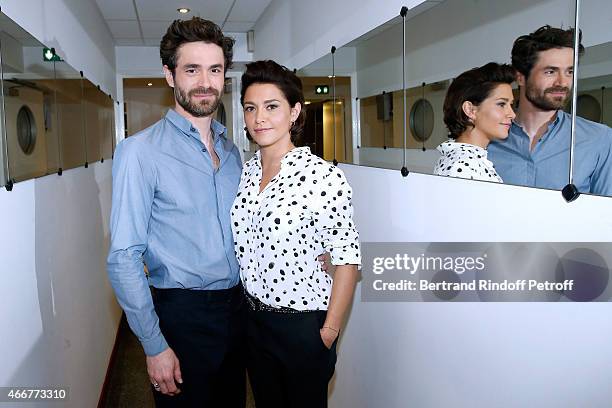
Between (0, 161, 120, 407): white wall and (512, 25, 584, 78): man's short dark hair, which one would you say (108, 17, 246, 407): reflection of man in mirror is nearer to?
(0, 161, 120, 407): white wall

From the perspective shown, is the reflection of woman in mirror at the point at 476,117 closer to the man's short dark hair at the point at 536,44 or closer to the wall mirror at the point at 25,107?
the man's short dark hair at the point at 536,44

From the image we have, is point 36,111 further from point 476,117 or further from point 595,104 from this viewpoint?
point 595,104

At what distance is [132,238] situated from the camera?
5.51 ft

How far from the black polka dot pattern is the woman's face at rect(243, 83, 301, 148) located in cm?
56

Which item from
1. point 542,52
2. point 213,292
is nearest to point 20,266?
point 213,292

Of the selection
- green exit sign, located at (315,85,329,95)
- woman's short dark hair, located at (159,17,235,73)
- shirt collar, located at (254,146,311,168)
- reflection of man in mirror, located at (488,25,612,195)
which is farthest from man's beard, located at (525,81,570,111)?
green exit sign, located at (315,85,329,95)

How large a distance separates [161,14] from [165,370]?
4.14 metres

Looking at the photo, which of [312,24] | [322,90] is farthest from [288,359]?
[312,24]

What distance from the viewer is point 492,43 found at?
52.4 inches

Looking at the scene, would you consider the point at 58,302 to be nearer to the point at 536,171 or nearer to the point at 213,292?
the point at 213,292

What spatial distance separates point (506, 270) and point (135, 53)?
20.3 ft

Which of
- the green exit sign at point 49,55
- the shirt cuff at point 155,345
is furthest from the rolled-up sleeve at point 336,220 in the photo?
the green exit sign at point 49,55

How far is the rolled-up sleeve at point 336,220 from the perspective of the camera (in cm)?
176

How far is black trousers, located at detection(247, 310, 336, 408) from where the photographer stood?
1.80m
